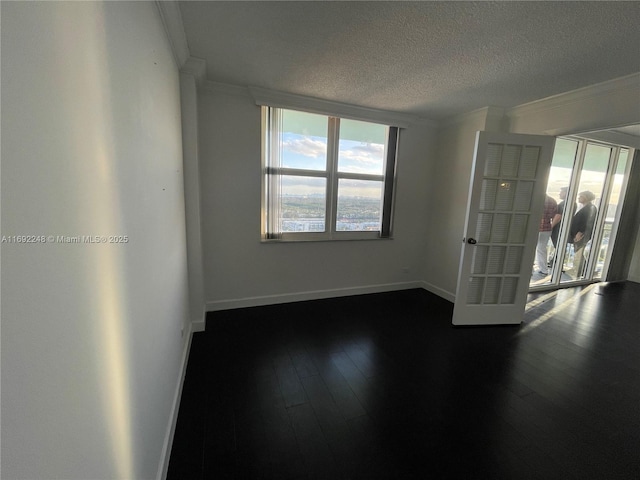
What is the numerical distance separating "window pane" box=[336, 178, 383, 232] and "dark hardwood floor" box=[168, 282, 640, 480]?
3.85ft

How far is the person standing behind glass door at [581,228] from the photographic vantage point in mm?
4375

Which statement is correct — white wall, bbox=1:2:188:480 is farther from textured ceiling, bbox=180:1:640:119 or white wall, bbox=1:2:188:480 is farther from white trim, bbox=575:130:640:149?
white trim, bbox=575:130:640:149

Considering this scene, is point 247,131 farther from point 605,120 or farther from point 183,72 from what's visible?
point 605,120

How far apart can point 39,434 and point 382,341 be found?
251 cm

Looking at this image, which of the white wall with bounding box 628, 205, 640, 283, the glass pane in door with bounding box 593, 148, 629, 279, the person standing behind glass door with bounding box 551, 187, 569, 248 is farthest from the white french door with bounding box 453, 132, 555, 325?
the white wall with bounding box 628, 205, 640, 283

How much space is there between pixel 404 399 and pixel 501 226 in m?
2.15

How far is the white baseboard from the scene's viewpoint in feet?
10.2

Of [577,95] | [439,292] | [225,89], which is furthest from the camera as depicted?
[439,292]

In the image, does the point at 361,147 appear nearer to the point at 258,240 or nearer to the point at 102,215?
the point at 258,240

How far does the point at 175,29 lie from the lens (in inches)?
67.3

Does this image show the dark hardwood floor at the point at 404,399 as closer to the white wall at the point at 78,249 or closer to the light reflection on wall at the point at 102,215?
the white wall at the point at 78,249

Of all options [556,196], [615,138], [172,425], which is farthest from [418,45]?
[615,138]

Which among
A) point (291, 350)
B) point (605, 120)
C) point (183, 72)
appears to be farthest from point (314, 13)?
point (605, 120)

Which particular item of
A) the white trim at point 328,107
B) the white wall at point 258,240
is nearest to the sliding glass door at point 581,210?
the white wall at point 258,240
